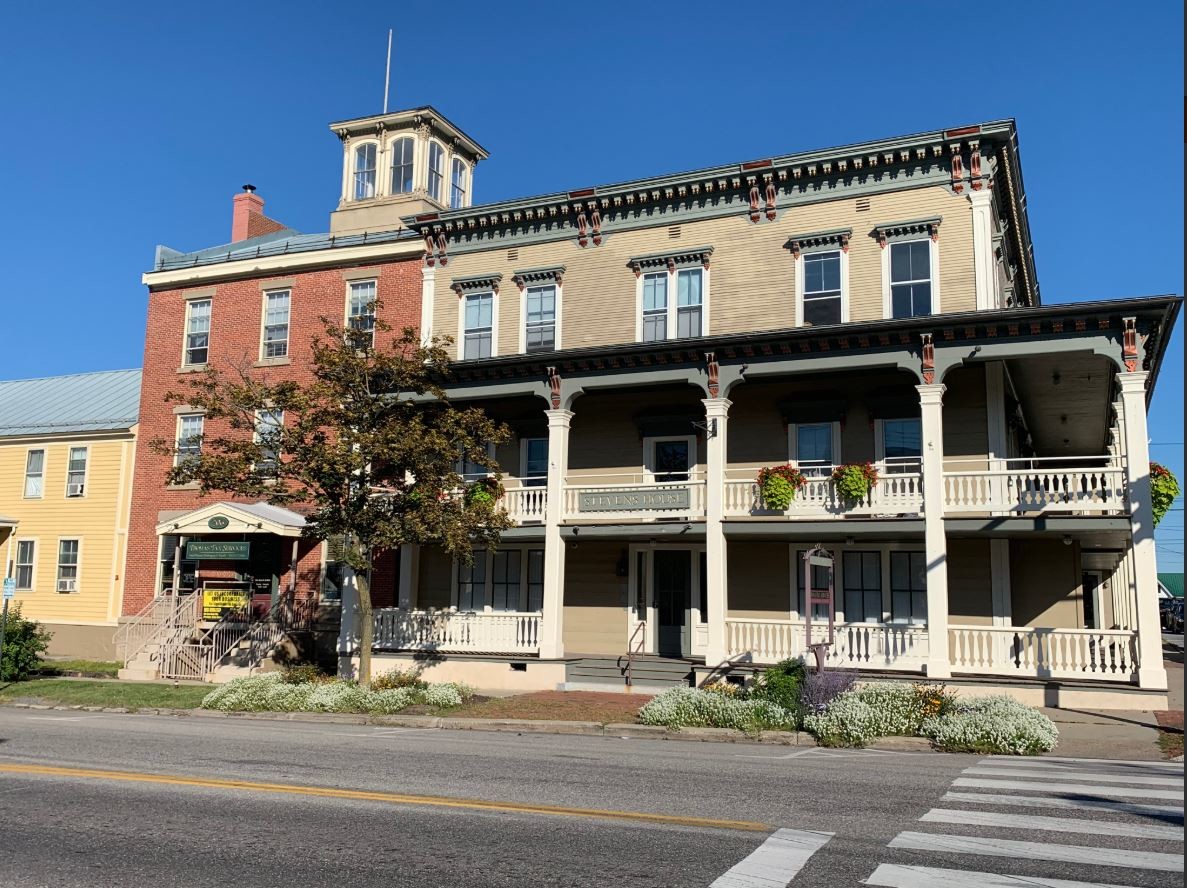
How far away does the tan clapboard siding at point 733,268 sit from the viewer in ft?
70.5

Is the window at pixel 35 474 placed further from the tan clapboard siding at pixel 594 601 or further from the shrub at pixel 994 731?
the shrub at pixel 994 731

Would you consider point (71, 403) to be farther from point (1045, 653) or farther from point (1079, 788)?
point (1079, 788)

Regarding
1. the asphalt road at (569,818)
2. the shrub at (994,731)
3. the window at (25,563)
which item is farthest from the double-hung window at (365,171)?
the shrub at (994,731)

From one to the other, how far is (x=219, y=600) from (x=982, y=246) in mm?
21162

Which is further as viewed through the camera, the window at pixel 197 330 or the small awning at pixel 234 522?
the window at pixel 197 330

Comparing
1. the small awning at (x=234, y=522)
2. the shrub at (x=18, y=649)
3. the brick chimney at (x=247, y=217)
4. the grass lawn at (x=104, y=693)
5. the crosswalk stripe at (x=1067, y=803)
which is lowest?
the grass lawn at (x=104, y=693)

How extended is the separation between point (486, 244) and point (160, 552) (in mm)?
13002

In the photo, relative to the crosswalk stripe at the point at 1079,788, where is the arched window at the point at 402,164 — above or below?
above

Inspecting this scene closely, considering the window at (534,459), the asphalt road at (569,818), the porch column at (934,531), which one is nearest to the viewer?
the asphalt road at (569,818)

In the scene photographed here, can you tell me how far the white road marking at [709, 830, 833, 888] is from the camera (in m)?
6.45

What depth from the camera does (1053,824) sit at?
8.23m

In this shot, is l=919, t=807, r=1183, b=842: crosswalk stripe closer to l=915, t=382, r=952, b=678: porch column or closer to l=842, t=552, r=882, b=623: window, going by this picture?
l=915, t=382, r=952, b=678: porch column

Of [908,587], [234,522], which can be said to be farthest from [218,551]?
[908,587]

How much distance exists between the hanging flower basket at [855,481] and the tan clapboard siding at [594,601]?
20.4 ft
